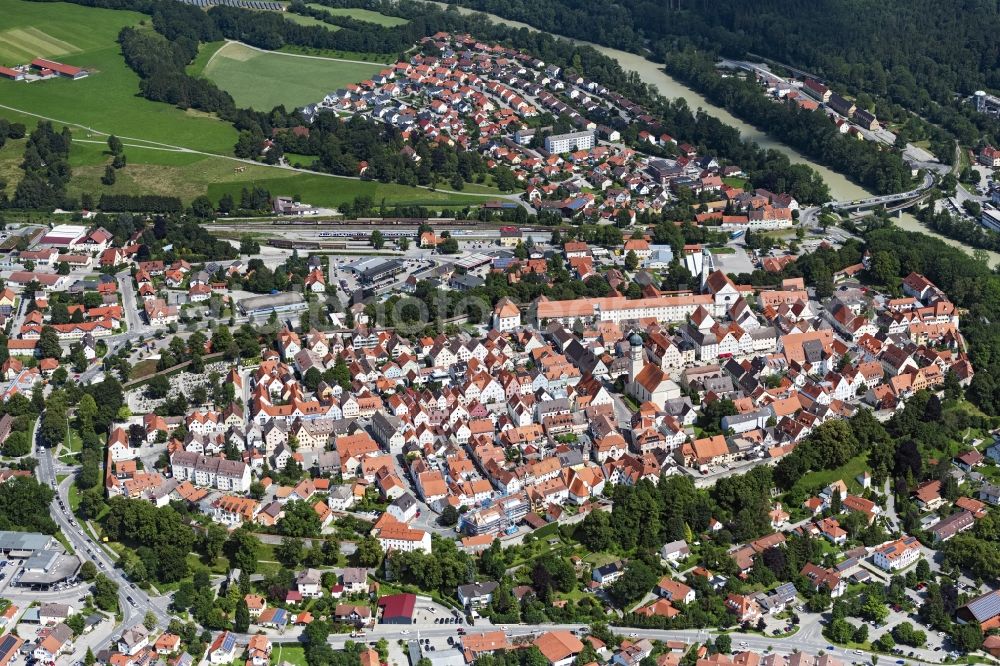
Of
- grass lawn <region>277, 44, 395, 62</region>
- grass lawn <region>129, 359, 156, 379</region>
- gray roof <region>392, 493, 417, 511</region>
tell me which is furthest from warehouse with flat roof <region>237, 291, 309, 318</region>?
grass lawn <region>277, 44, 395, 62</region>

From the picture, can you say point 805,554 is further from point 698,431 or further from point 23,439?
point 23,439

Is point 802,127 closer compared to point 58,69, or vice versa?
point 802,127

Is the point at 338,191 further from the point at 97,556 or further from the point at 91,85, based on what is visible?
the point at 97,556

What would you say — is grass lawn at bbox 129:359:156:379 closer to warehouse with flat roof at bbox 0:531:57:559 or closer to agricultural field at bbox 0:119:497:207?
warehouse with flat roof at bbox 0:531:57:559

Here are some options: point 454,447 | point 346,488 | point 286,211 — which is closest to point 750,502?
point 454,447

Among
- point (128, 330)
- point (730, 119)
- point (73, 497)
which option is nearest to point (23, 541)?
point (73, 497)

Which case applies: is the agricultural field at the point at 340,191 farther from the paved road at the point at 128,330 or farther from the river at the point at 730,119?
the river at the point at 730,119

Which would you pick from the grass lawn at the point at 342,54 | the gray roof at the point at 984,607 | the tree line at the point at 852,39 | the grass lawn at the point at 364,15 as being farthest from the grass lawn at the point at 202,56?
the gray roof at the point at 984,607
